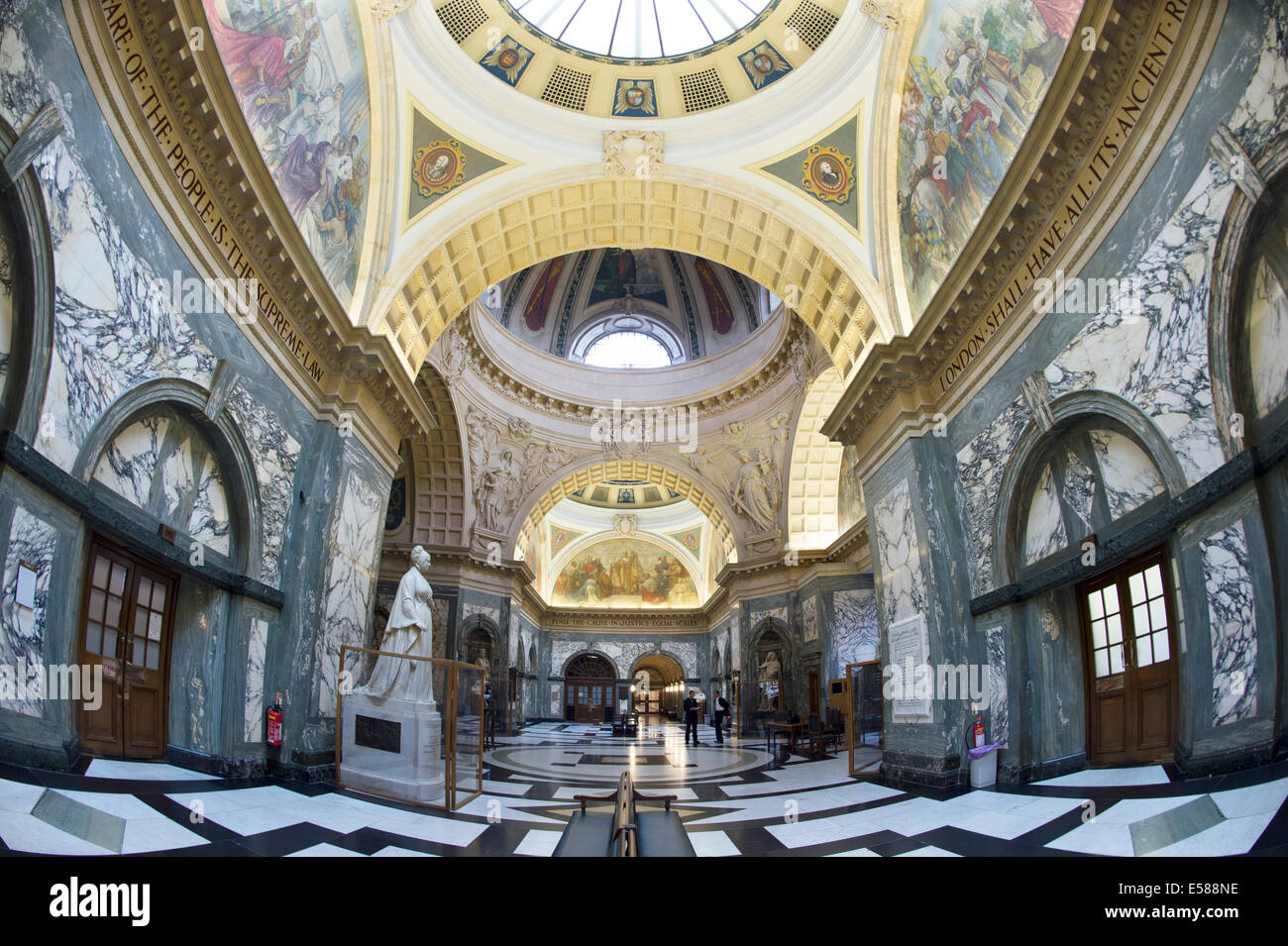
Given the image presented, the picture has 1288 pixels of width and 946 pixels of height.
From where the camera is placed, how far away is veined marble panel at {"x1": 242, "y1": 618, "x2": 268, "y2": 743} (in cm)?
888

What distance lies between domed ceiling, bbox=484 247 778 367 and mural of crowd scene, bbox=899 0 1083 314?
15462 mm

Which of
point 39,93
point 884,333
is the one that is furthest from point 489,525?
point 39,93

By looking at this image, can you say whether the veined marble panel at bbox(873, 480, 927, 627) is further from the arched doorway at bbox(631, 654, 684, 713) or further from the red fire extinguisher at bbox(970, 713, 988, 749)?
the arched doorway at bbox(631, 654, 684, 713)

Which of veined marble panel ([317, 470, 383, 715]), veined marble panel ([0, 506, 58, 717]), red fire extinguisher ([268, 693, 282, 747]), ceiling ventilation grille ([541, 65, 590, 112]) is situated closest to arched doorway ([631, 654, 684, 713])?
veined marble panel ([317, 470, 383, 715])

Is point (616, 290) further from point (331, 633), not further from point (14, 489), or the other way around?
point (14, 489)

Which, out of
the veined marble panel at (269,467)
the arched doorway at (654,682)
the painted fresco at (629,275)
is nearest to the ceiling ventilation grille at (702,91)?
the veined marble panel at (269,467)

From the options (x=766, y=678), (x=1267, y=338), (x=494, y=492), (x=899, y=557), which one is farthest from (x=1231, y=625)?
(x=494, y=492)

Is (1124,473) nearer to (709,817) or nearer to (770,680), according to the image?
(709,817)

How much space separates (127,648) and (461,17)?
1192 centimetres

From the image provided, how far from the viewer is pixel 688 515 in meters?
36.5

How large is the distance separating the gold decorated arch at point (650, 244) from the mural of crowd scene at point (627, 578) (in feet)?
79.9

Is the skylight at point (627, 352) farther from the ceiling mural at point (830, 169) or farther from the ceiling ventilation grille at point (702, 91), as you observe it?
the ceiling mural at point (830, 169)

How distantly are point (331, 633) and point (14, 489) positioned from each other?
5.79 metres
